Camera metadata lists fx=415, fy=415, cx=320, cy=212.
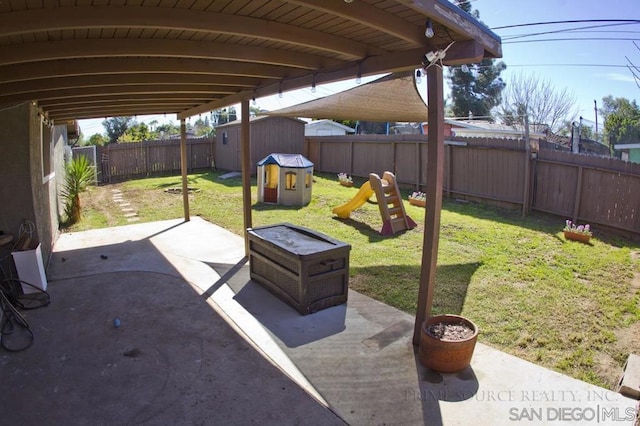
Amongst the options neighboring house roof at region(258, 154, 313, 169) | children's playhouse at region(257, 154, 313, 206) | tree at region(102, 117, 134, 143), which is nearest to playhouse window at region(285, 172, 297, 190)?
children's playhouse at region(257, 154, 313, 206)

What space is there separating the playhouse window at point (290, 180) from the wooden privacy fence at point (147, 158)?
356 inches

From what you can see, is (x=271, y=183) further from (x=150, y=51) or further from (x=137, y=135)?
(x=137, y=135)

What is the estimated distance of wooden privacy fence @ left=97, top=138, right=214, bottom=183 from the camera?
16.4m

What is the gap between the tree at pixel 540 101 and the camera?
1132 inches

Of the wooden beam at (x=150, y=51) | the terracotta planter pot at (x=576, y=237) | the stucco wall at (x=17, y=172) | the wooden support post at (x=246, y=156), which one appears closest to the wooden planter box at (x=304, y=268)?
the wooden support post at (x=246, y=156)

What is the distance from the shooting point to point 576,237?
705cm

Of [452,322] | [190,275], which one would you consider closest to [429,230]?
[452,322]

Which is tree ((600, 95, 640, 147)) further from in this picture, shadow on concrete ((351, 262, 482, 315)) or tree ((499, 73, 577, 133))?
shadow on concrete ((351, 262, 482, 315))

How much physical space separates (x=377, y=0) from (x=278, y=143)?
13876 millimetres

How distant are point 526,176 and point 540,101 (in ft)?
79.8

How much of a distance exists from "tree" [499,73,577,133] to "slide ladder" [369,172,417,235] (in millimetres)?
23983

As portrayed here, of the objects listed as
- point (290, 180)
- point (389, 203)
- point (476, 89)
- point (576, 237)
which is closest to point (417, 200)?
point (389, 203)

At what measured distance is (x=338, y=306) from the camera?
14.6ft

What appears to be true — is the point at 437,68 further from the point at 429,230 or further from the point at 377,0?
the point at 429,230
